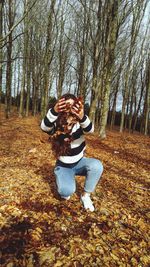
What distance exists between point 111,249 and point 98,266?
366mm

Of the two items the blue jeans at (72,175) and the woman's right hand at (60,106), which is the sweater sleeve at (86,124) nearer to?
the woman's right hand at (60,106)

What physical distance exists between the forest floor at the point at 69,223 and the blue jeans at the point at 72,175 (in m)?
0.34

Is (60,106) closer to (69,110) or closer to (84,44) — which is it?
(69,110)

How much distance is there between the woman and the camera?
3.22 meters

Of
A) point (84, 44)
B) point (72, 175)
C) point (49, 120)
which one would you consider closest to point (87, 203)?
point (72, 175)

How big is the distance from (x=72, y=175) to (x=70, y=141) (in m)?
0.59

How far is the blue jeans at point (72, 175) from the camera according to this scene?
3510 millimetres

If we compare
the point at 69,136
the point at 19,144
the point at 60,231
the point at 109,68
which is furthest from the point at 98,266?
the point at 109,68

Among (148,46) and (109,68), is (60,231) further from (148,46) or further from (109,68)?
(148,46)

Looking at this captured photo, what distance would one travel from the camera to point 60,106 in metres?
3.16

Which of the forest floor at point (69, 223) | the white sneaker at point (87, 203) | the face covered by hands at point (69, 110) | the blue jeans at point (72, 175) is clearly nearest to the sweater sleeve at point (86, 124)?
the face covered by hands at point (69, 110)

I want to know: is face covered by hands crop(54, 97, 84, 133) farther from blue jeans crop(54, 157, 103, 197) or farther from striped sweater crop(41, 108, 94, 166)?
blue jeans crop(54, 157, 103, 197)

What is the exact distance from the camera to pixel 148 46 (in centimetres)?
2234

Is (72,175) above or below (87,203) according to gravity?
above
